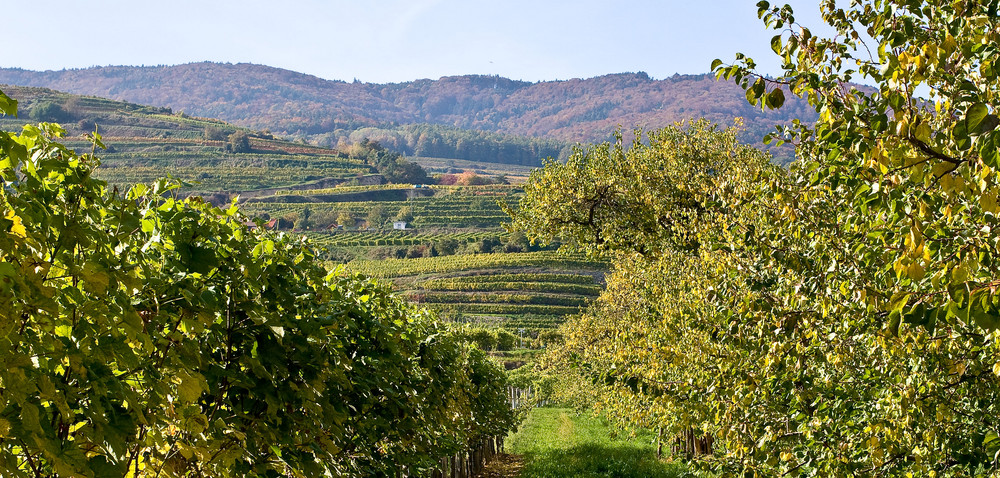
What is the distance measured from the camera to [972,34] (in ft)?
8.63

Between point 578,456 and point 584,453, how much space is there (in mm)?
708

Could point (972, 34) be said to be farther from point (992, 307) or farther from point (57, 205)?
point (57, 205)

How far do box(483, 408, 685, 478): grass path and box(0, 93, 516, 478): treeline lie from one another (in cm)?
528

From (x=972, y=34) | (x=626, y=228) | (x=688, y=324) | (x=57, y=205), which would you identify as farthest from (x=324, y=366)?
(x=626, y=228)

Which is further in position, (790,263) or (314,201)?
(314,201)

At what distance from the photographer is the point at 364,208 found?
101250 millimetres

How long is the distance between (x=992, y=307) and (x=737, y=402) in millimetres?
4184

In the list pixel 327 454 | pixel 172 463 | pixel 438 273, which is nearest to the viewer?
pixel 172 463

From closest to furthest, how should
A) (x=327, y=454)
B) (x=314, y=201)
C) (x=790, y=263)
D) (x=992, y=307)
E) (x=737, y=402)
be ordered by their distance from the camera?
(x=992, y=307)
(x=327, y=454)
(x=790, y=263)
(x=737, y=402)
(x=314, y=201)

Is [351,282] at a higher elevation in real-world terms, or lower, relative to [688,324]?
higher

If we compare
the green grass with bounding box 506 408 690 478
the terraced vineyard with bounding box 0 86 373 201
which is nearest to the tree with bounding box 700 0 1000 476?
the green grass with bounding box 506 408 690 478

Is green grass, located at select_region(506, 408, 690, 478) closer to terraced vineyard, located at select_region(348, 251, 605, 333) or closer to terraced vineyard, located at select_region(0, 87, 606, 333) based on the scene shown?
terraced vineyard, located at select_region(0, 87, 606, 333)

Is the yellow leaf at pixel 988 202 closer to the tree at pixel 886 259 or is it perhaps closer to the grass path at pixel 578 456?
the tree at pixel 886 259

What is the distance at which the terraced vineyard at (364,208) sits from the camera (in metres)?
74.8
